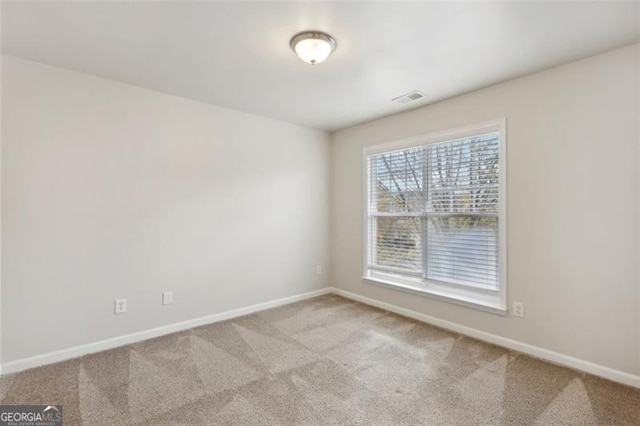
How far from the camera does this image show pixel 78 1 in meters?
1.71

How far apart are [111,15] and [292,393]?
267cm

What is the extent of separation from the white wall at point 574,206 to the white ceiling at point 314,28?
215mm

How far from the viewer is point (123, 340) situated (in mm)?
2750

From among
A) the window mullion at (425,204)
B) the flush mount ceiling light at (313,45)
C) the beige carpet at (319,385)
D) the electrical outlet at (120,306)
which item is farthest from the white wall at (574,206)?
the electrical outlet at (120,306)

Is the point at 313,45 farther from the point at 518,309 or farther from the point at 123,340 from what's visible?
the point at 123,340

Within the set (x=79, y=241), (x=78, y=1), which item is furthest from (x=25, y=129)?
(x=78, y=1)

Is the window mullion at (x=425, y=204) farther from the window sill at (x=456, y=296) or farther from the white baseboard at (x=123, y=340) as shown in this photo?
the white baseboard at (x=123, y=340)

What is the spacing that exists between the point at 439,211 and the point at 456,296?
2.93 feet

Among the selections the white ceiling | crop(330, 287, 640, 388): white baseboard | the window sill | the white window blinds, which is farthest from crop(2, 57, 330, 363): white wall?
crop(330, 287, 640, 388): white baseboard

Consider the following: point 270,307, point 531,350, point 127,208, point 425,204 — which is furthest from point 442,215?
point 127,208

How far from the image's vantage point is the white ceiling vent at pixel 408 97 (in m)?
3.00

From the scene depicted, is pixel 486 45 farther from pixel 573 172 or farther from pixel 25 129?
pixel 25 129

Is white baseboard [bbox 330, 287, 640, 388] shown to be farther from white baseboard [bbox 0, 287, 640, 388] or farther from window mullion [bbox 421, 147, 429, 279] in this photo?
window mullion [bbox 421, 147, 429, 279]

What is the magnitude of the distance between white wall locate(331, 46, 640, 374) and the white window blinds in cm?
20
